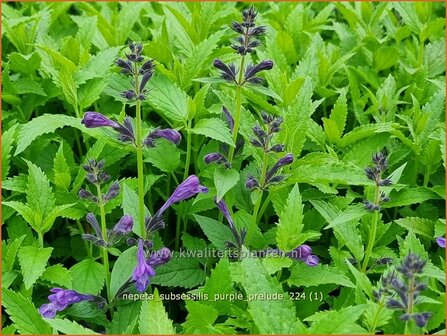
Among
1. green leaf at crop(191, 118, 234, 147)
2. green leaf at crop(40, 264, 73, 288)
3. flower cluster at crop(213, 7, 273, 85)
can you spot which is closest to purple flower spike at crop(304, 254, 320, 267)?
green leaf at crop(191, 118, 234, 147)

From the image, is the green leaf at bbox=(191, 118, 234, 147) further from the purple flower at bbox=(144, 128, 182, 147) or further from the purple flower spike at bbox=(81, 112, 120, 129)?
the purple flower spike at bbox=(81, 112, 120, 129)

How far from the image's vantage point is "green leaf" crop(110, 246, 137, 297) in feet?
9.42

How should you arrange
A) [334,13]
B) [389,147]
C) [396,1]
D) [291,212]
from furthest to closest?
[334,13]
[396,1]
[389,147]
[291,212]

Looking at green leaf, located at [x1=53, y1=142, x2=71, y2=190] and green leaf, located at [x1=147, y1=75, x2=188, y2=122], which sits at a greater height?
green leaf, located at [x1=147, y1=75, x2=188, y2=122]

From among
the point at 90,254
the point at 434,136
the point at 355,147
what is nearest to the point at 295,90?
the point at 355,147

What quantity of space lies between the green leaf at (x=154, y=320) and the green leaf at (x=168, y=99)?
108cm

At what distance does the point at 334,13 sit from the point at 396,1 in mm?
935

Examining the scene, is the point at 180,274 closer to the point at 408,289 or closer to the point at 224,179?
the point at 224,179

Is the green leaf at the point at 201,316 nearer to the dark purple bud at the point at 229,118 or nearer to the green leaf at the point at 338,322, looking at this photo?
the green leaf at the point at 338,322

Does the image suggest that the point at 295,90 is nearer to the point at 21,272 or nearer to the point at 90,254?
the point at 90,254

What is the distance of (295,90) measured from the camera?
3.49 meters

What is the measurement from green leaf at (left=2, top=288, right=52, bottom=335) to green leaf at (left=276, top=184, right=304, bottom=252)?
103cm

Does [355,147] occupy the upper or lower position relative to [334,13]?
lower

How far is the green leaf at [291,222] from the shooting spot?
2834 millimetres
